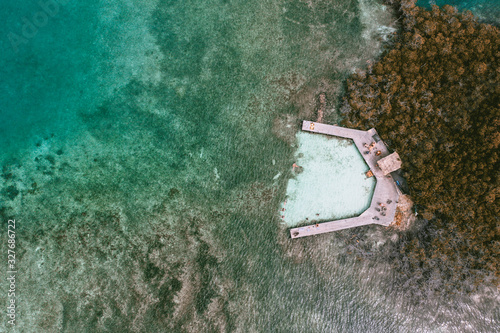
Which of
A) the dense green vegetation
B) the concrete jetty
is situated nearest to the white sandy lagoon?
the concrete jetty

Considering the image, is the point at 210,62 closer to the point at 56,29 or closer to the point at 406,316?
the point at 56,29

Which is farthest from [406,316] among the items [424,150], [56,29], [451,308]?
[56,29]

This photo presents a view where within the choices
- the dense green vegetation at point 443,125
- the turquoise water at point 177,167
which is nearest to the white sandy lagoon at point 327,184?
the turquoise water at point 177,167

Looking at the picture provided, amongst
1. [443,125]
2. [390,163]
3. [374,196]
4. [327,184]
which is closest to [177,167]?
[327,184]

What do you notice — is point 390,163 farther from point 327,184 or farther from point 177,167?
point 177,167

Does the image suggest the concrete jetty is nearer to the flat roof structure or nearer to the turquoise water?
the flat roof structure

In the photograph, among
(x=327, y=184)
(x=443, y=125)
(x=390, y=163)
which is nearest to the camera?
(x=443, y=125)

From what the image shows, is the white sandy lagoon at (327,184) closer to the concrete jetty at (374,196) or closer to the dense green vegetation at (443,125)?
the concrete jetty at (374,196)
